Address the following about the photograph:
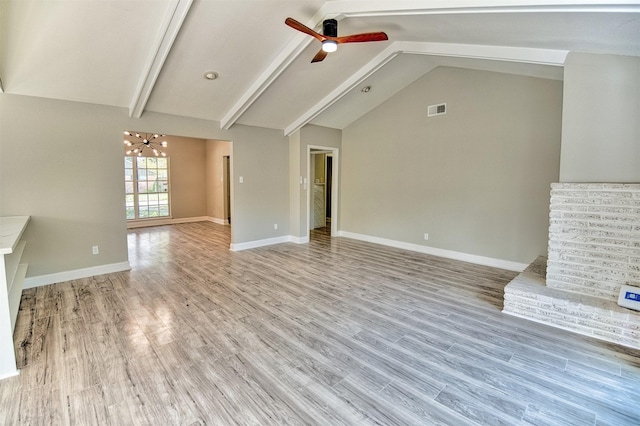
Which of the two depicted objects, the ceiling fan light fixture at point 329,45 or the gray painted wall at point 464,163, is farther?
the gray painted wall at point 464,163

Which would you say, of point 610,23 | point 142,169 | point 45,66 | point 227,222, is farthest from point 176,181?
point 610,23

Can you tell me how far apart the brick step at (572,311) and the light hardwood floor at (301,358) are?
15cm

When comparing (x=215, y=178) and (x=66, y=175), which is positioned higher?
(x=215, y=178)

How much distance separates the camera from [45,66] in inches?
135

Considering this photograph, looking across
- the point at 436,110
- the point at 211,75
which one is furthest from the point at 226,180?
the point at 436,110

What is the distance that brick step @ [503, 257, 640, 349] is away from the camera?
2.64 meters

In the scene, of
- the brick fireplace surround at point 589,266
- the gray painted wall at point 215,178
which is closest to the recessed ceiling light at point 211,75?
the brick fireplace surround at point 589,266

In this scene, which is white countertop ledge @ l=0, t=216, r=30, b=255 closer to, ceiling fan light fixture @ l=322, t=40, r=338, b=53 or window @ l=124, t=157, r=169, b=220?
ceiling fan light fixture @ l=322, t=40, r=338, b=53

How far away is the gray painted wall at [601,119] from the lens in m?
2.83

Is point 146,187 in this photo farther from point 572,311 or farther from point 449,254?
point 572,311

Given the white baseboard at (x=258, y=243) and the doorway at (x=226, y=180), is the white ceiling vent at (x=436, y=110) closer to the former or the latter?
the white baseboard at (x=258, y=243)

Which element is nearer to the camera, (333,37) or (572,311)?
(572,311)

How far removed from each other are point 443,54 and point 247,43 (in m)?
2.52

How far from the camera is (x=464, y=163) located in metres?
5.16
